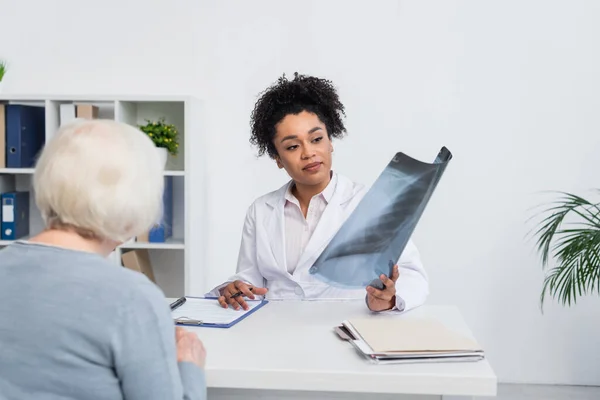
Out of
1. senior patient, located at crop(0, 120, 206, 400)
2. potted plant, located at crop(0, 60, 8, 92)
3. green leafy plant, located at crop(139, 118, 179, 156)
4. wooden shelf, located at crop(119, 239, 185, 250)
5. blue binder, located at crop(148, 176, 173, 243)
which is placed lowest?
wooden shelf, located at crop(119, 239, 185, 250)

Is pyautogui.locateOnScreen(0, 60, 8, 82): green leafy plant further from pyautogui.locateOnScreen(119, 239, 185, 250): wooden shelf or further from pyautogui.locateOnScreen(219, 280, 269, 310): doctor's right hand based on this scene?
pyautogui.locateOnScreen(219, 280, 269, 310): doctor's right hand

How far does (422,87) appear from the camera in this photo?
399 cm

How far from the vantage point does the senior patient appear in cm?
122

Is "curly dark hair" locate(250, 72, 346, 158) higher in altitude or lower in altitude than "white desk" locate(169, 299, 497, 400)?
higher

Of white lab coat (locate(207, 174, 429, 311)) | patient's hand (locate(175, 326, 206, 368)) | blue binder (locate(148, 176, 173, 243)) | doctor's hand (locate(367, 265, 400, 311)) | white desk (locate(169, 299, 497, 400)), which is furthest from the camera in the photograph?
blue binder (locate(148, 176, 173, 243))

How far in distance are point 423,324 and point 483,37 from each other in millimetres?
2488

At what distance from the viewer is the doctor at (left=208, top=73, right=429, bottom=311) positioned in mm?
2504

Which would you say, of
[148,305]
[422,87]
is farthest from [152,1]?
[148,305]

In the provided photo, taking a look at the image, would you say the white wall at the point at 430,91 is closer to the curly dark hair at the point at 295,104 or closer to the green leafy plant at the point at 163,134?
the green leafy plant at the point at 163,134

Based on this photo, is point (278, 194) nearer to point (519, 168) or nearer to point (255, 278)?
point (255, 278)

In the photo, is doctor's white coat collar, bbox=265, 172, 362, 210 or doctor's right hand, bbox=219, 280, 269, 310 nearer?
doctor's right hand, bbox=219, 280, 269, 310

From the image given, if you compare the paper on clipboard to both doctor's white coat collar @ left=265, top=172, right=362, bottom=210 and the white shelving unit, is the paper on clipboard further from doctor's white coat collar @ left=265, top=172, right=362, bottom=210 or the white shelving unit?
the white shelving unit

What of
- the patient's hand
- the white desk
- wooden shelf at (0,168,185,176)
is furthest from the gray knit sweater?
wooden shelf at (0,168,185,176)

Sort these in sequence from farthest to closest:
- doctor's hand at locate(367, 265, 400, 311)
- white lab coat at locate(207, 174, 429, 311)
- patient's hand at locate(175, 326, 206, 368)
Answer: white lab coat at locate(207, 174, 429, 311)
doctor's hand at locate(367, 265, 400, 311)
patient's hand at locate(175, 326, 206, 368)
